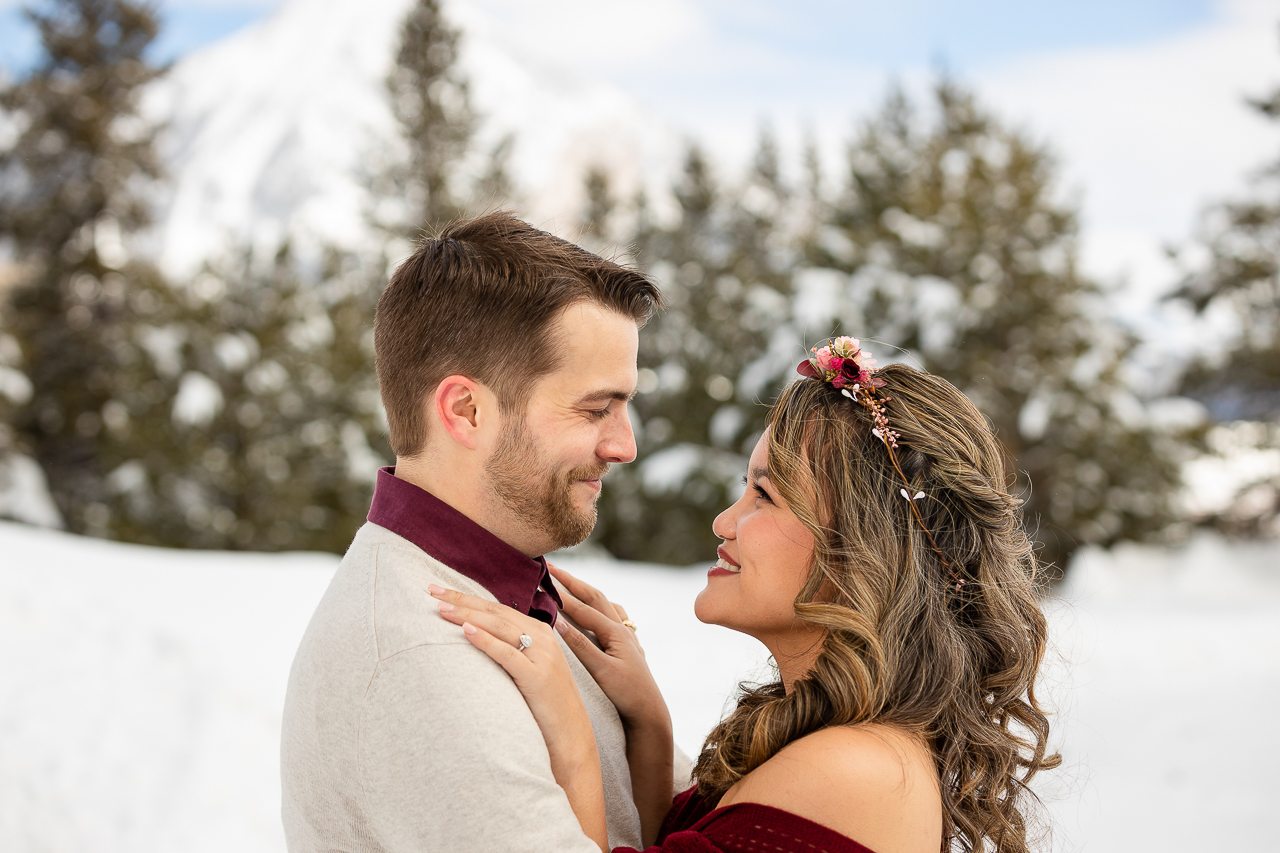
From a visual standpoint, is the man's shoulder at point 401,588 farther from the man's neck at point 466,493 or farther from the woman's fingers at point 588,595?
the woman's fingers at point 588,595

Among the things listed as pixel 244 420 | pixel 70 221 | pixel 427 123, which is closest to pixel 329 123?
pixel 70 221

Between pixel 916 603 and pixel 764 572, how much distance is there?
32 centimetres

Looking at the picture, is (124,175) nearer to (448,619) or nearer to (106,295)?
(106,295)

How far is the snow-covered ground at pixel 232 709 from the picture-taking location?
17.0ft

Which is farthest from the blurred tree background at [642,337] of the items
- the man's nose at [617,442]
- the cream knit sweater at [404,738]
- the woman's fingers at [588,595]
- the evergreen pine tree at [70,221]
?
the cream knit sweater at [404,738]

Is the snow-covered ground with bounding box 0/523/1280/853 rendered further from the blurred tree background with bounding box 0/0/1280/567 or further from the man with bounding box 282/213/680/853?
the blurred tree background with bounding box 0/0/1280/567

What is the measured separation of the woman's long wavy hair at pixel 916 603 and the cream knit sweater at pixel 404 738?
26.0 inches

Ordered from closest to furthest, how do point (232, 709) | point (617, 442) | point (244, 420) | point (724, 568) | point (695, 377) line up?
point (617, 442)
point (724, 568)
point (232, 709)
point (244, 420)
point (695, 377)

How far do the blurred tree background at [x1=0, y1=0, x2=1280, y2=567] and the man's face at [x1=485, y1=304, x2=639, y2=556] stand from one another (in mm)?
10351

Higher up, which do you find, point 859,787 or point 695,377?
point 859,787

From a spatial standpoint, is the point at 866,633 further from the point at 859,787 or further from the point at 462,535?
the point at 462,535

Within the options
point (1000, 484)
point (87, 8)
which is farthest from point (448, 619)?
point (87, 8)

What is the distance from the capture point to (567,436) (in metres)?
1.97

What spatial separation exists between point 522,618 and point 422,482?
369 millimetres
